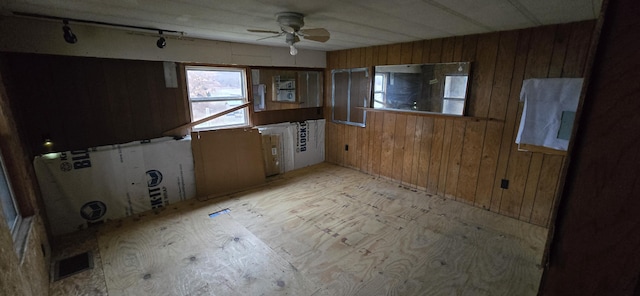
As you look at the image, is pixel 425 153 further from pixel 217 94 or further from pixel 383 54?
pixel 217 94

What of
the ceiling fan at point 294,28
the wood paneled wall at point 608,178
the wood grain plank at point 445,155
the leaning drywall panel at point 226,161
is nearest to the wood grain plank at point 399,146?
the wood grain plank at point 445,155

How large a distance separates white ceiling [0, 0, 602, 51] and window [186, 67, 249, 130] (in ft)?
2.83

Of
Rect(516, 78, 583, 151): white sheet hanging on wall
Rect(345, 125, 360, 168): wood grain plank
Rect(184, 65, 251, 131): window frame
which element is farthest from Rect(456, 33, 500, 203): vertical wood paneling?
Rect(184, 65, 251, 131): window frame

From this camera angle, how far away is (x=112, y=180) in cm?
309

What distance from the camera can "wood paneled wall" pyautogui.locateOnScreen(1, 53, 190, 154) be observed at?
265 centimetres

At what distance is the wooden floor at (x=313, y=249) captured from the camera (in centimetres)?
212

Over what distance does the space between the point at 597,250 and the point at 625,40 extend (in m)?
0.33

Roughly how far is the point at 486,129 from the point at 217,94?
3.63m

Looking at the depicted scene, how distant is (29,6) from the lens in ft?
6.99

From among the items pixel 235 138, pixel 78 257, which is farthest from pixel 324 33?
pixel 78 257

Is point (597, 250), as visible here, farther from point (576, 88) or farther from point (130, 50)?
point (130, 50)

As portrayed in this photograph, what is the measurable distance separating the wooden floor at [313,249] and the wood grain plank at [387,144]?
2.64 ft

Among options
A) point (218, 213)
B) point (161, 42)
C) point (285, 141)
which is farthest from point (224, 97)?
point (218, 213)

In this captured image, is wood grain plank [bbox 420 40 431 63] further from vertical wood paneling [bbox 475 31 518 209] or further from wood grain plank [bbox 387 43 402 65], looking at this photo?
vertical wood paneling [bbox 475 31 518 209]
